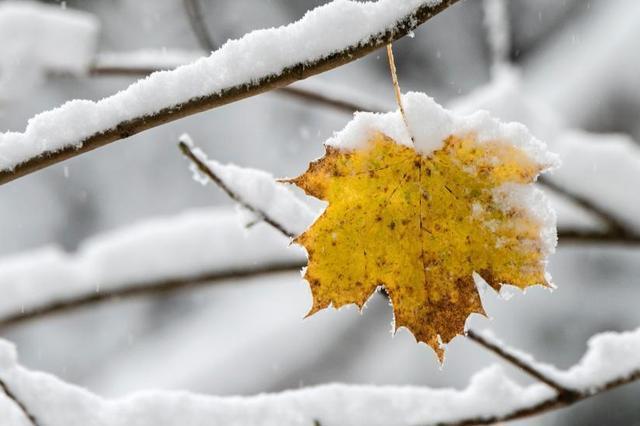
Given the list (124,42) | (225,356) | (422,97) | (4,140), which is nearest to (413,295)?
(422,97)

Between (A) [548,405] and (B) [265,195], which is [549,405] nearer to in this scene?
(A) [548,405]

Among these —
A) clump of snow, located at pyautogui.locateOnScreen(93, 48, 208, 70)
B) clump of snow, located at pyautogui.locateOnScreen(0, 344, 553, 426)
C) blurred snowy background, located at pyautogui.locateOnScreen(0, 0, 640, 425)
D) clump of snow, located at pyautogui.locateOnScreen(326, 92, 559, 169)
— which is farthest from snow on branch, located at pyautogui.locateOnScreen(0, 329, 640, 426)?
blurred snowy background, located at pyautogui.locateOnScreen(0, 0, 640, 425)

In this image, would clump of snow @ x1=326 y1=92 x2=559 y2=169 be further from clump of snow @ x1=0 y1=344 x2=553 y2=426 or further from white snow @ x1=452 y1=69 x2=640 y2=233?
white snow @ x1=452 y1=69 x2=640 y2=233

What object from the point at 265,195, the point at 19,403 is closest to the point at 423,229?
the point at 265,195

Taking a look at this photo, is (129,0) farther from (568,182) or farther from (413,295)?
(413,295)

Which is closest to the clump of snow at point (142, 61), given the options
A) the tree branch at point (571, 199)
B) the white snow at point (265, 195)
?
the tree branch at point (571, 199)

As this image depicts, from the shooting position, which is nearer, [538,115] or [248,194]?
[248,194]
